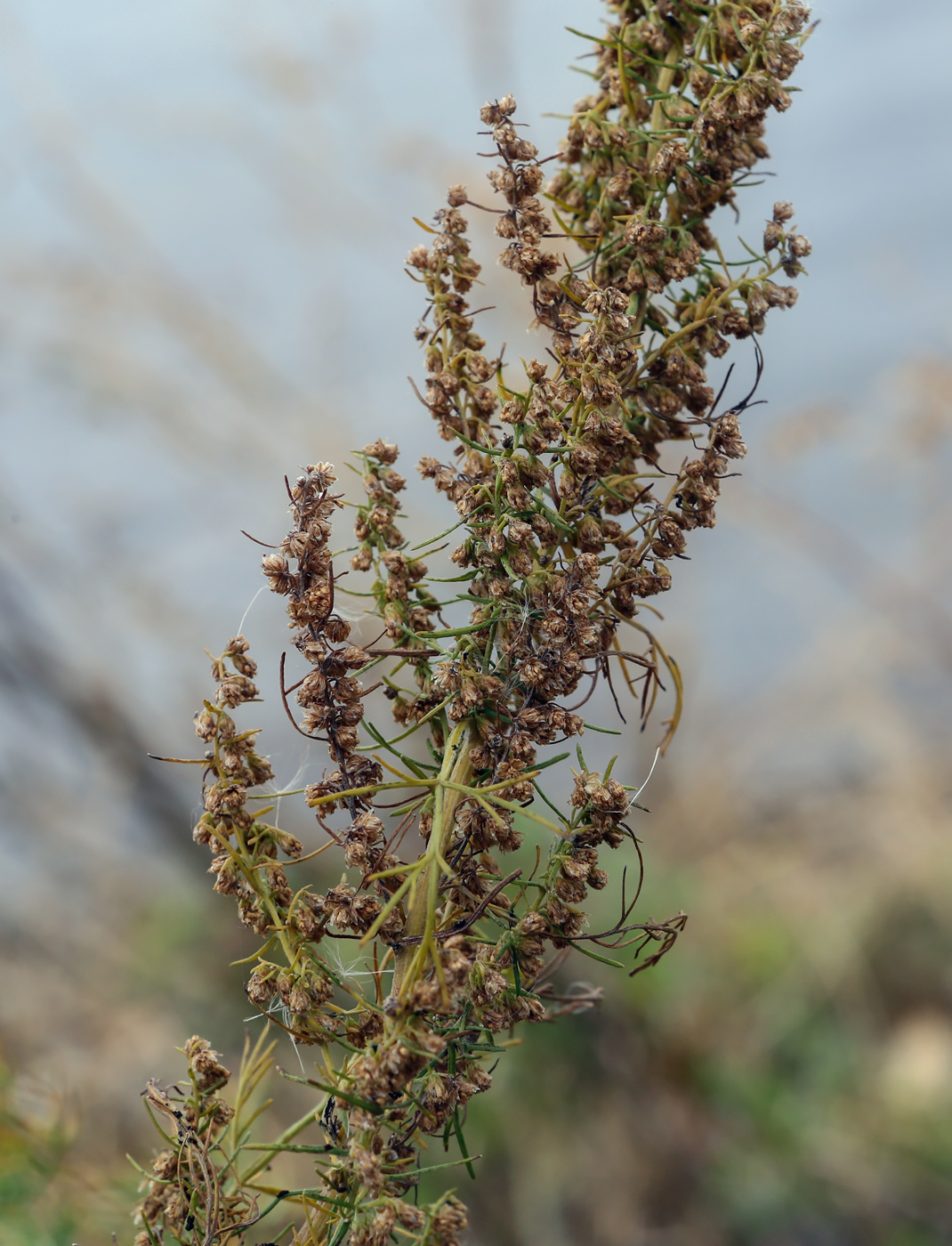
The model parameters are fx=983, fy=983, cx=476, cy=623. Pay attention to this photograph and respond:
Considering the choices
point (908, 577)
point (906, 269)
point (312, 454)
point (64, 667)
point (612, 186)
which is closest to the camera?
point (612, 186)

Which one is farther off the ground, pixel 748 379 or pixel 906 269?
pixel 748 379

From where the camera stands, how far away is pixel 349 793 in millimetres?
489

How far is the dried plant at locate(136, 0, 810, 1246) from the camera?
494 mm

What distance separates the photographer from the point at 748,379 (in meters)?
3.43

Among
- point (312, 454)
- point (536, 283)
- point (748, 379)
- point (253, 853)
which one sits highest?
point (748, 379)

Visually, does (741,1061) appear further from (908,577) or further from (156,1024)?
(908,577)

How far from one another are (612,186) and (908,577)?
289 cm

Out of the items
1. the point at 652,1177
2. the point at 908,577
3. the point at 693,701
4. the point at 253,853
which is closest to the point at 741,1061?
the point at 652,1177

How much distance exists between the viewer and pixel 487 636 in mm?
→ 540

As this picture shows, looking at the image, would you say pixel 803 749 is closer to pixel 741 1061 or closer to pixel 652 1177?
pixel 741 1061

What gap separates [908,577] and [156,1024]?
2526mm

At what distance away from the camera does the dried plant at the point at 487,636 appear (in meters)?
0.49

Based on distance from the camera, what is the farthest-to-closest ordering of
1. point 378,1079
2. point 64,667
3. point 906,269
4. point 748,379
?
point 748,379, point 906,269, point 64,667, point 378,1079

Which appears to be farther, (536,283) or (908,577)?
(908,577)
